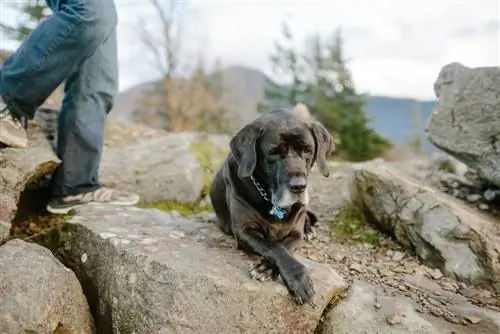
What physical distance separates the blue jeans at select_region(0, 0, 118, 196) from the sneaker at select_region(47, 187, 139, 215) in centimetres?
5

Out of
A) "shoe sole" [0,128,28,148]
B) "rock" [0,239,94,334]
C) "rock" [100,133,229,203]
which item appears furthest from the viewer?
"rock" [100,133,229,203]

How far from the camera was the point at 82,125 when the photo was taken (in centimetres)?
364

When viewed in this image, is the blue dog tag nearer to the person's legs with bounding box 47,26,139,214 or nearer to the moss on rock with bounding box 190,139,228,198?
the person's legs with bounding box 47,26,139,214

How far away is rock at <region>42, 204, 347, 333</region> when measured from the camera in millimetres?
2537

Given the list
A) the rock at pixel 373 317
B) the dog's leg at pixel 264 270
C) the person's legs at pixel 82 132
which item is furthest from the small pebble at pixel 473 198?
the person's legs at pixel 82 132

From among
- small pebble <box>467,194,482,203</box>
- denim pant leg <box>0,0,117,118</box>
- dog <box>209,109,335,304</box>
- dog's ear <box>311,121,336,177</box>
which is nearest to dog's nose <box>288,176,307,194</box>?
dog <box>209,109,335,304</box>

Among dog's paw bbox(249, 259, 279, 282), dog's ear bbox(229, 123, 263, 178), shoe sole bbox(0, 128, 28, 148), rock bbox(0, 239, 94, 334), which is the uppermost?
dog's ear bbox(229, 123, 263, 178)

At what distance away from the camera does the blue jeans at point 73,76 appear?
10.7 feet

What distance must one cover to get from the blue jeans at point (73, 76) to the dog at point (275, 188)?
1260 millimetres

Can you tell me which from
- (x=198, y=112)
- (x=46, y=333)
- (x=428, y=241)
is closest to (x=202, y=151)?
(x=428, y=241)

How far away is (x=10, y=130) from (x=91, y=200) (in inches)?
30.2

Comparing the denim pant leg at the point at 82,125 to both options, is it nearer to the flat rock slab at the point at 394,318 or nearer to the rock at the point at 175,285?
the rock at the point at 175,285

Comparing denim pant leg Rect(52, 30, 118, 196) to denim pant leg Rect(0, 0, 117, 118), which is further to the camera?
denim pant leg Rect(52, 30, 118, 196)

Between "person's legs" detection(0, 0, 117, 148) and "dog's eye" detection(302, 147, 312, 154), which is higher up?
"person's legs" detection(0, 0, 117, 148)
